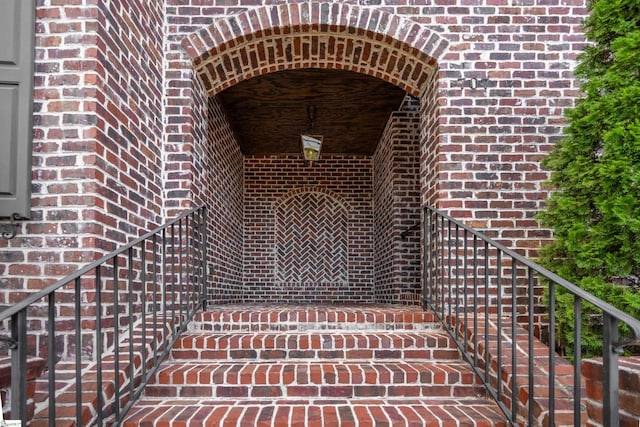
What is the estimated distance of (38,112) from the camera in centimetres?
270

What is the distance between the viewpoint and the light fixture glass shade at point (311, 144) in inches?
245

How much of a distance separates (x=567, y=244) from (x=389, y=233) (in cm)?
410

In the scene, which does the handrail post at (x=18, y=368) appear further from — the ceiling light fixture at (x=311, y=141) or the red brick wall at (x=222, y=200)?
the ceiling light fixture at (x=311, y=141)

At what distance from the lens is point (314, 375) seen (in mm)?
2850

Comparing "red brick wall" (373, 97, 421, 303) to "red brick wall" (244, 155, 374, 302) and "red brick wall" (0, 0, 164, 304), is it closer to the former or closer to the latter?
"red brick wall" (244, 155, 374, 302)

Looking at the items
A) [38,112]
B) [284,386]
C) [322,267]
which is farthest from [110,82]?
[322,267]

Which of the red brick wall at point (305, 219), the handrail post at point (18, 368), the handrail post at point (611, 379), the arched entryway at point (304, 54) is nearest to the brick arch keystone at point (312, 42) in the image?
the arched entryway at point (304, 54)

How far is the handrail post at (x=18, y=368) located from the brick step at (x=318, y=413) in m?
0.89

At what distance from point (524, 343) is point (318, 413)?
52.2 inches

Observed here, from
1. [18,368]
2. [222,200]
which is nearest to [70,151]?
[18,368]

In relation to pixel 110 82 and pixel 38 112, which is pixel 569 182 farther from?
pixel 38 112

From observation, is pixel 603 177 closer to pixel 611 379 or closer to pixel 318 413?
pixel 611 379

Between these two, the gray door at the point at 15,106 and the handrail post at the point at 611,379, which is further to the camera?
the gray door at the point at 15,106

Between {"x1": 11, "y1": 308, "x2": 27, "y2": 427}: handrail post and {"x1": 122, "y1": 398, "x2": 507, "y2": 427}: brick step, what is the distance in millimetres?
894
